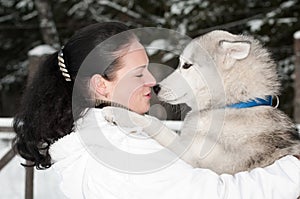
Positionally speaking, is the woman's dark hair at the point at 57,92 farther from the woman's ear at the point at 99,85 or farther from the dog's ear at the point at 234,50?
the dog's ear at the point at 234,50

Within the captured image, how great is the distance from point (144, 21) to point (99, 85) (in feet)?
22.9

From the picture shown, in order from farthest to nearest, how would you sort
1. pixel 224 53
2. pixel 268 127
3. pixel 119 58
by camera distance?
pixel 224 53
pixel 268 127
pixel 119 58

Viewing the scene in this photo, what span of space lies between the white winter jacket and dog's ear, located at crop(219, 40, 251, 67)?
2.18 ft

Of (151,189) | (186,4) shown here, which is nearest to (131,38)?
(151,189)

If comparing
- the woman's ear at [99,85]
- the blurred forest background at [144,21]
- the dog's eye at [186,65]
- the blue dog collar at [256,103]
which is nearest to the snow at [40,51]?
the blurred forest background at [144,21]

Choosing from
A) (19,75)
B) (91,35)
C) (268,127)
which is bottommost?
(19,75)

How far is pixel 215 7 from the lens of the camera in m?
8.03

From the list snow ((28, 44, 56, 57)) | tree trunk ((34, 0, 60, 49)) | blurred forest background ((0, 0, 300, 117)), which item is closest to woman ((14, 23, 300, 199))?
snow ((28, 44, 56, 57))

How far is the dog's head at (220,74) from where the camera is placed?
2.22 meters

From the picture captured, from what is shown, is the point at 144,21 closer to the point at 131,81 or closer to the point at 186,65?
Answer: the point at 186,65

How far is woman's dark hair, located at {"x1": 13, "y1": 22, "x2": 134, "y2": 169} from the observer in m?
1.74

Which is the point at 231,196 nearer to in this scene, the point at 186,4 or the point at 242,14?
the point at 186,4

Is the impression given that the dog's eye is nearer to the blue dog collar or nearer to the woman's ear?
the blue dog collar

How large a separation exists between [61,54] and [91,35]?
12cm
